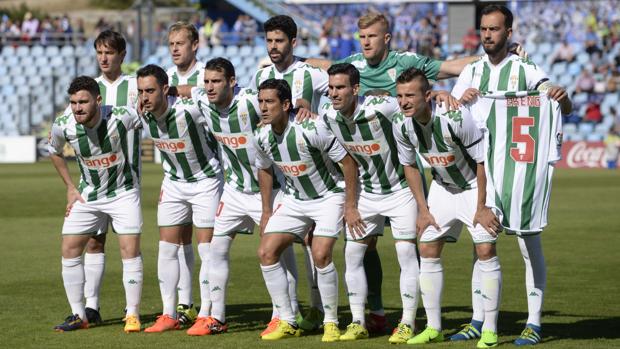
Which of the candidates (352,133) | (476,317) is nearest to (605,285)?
(476,317)

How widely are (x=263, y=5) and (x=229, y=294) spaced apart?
3253 cm

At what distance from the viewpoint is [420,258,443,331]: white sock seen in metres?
8.30

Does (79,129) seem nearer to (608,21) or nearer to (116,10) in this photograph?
(608,21)

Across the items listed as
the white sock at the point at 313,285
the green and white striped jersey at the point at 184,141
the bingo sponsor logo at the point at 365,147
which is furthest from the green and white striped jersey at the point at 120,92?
the bingo sponsor logo at the point at 365,147

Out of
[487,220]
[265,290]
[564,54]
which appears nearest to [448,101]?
[487,220]

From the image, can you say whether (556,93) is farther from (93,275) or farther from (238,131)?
(93,275)

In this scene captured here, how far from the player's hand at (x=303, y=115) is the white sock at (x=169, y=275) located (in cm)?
160

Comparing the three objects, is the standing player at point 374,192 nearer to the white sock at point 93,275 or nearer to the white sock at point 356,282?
the white sock at point 356,282

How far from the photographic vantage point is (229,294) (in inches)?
434

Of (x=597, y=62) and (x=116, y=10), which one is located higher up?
(x=116, y=10)

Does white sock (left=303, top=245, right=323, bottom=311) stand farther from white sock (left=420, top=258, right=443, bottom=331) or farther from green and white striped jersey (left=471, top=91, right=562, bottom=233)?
green and white striped jersey (left=471, top=91, right=562, bottom=233)

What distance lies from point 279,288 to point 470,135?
1.88 metres

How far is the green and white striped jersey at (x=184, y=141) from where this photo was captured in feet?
30.0

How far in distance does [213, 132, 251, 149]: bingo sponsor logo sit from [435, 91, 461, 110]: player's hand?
64.7 inches
